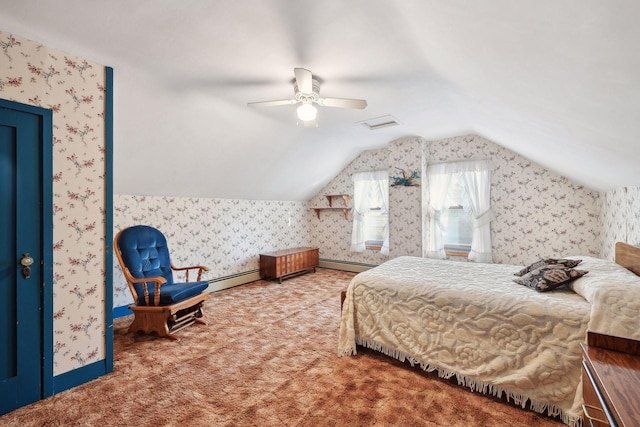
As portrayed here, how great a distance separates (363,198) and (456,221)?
6.15 ft

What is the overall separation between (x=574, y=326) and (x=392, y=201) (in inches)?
137

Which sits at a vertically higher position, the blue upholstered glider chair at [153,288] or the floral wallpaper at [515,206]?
the floral wallpaper at [515,206]

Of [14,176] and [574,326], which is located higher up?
[14,176]

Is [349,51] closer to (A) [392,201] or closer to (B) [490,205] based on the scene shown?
(A) [392,201]

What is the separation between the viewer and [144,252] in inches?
127

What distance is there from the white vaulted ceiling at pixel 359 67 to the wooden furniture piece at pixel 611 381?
3.90 ft

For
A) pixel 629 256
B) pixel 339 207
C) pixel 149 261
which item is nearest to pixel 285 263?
pixel 339 207

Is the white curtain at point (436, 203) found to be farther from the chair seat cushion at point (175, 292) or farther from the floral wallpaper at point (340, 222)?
the chair seat cushion at point (175, 292)

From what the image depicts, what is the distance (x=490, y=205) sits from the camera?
4.50 m

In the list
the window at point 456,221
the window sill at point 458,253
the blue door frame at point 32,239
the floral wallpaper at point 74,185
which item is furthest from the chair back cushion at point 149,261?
the window at point 456,221

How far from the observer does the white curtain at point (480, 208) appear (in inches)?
176

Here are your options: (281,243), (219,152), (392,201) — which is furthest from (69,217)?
(392,201)

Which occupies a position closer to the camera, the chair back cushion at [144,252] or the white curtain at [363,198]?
the chair back cushion at [144,252]

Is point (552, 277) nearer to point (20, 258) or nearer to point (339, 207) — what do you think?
point (20, 258)
